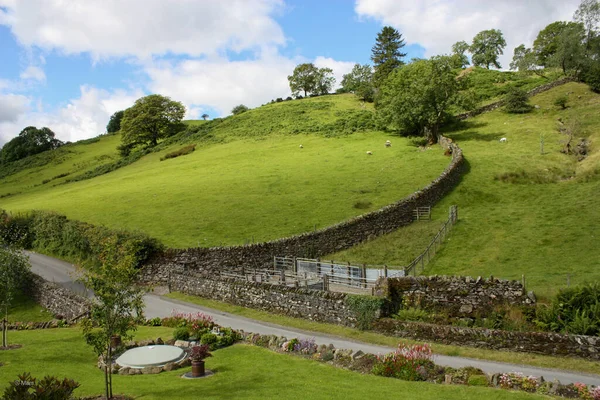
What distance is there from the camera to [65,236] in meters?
47.3

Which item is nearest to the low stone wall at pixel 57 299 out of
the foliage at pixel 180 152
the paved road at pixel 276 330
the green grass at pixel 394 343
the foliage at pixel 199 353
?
the paved road at pixel 276 330

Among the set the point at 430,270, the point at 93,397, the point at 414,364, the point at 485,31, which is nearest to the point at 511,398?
the point at 414,364

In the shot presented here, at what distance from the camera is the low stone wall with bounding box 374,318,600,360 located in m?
Result: 17.1

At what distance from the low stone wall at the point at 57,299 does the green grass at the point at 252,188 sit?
10048 mm

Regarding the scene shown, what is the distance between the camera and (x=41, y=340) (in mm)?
23312

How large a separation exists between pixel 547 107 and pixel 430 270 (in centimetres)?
6264

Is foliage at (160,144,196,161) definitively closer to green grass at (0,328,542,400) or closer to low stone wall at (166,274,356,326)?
low stone wall at (166,274,356,326)

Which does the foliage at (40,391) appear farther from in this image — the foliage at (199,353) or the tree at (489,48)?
the tree at (489,48)

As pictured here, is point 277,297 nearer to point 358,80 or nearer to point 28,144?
point 358,80

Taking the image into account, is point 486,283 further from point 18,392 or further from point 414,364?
point 18,392

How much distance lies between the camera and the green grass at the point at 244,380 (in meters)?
13.6

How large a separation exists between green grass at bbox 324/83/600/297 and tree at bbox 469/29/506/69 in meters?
80.6

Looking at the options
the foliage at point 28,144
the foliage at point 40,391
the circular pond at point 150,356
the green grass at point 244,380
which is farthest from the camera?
the foliage at point 28,144

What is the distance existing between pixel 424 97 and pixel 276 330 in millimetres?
53085
